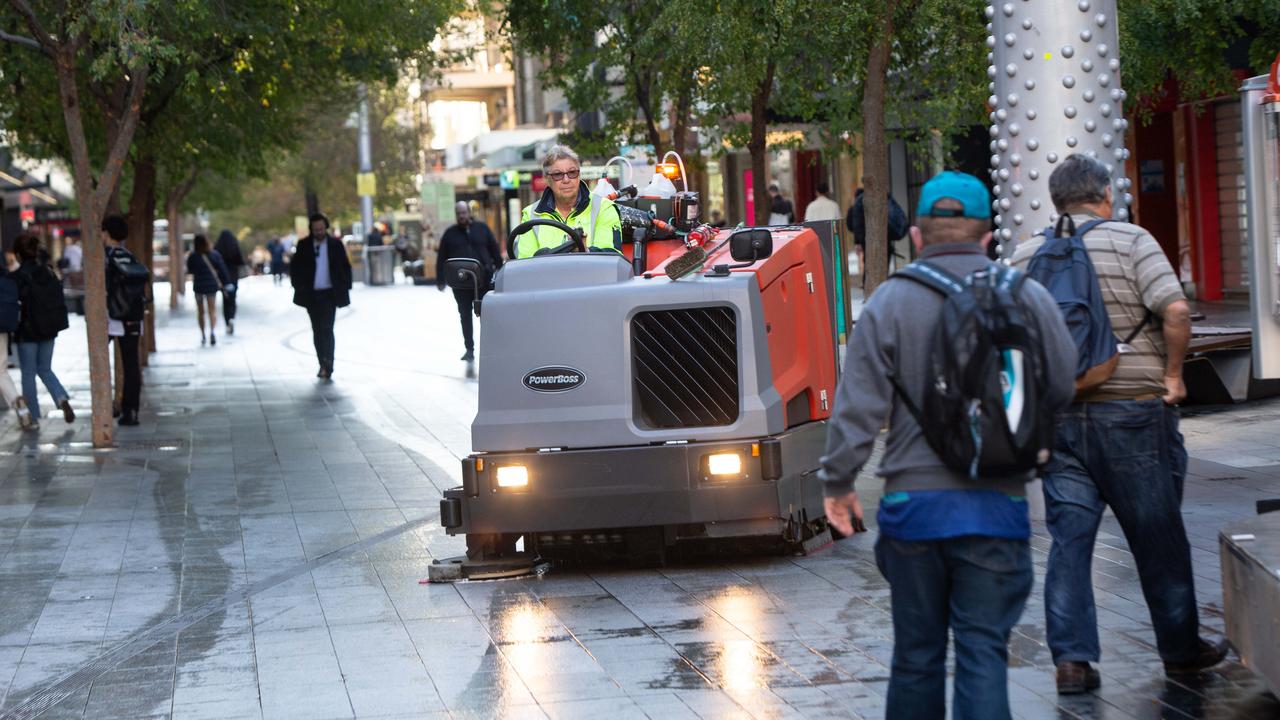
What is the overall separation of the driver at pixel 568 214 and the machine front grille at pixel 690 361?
708 mm

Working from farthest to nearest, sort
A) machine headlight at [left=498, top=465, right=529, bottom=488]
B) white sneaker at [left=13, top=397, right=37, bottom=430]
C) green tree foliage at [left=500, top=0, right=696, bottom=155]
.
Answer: green tree foliage at [left=500, top=0, right=696, bottom=155] → white sneaker at [left=13, top=397, right=37, bottom=430] → machine headlight at [left=498, top=465, right=529, bottom=488]

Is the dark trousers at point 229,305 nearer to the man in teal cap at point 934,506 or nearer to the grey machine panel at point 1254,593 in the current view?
the grey machine panel at point 1254,593

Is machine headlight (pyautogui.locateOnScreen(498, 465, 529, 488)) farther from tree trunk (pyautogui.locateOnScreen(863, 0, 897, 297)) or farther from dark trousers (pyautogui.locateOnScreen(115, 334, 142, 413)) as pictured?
dark trousers (pyautogui.locateOnScreen(115, 334, 142, 413))

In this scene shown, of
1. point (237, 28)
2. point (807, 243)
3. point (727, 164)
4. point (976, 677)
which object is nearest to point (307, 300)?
point (237, 28)

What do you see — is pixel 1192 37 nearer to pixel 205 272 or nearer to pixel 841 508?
pixel 841 508

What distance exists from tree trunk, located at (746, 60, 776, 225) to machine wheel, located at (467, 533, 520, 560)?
8006 mm

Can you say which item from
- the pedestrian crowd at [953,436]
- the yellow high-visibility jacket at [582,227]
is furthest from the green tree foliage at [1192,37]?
the pedestrian crowd at [953,436]

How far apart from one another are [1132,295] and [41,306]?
39.9ft

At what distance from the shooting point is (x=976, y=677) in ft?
14.5

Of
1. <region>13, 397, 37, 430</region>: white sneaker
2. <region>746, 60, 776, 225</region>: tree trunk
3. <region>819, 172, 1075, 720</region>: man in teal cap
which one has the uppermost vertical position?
<region>746, 60, 776, 225</region>: tree trunk

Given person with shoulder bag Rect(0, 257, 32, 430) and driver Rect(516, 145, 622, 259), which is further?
person with shoulder bag Rect(0, 257, 32, 430)

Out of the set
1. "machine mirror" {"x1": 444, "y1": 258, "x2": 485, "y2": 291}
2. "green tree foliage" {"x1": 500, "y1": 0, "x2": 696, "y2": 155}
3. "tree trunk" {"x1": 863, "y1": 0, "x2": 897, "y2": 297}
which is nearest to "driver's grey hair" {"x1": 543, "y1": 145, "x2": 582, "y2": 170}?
"machine mirror" {"x1": 444, "y1": 258, "x2": 485, "y2": 291}

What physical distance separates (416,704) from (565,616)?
1454 millimetres

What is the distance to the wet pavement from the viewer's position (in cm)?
620
